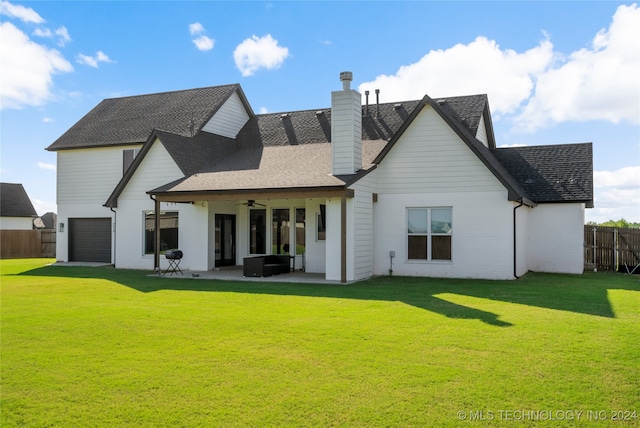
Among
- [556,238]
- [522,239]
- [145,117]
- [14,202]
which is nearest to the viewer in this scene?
[522,239]

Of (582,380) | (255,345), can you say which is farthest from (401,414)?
(255,345)

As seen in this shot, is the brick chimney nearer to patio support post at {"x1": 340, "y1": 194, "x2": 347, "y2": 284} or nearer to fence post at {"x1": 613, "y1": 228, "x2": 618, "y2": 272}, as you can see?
patio support post at {"x1": 340, "y1": 194, "x2": 347, "y2": 284}

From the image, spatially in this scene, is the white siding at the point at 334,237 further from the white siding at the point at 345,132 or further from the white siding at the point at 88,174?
the white siding at the point at 88,174

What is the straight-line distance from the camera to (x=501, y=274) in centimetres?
1688

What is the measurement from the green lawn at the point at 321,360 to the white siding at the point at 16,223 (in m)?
39.7

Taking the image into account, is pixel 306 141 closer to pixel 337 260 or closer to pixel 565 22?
pixel 337 260

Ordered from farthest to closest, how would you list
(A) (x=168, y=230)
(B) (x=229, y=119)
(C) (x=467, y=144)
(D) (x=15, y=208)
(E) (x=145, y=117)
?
(D) (x=15, y=208), (E) (x=145, y=117), (B) (x=229, y=119), (A) (x=168, y=230), (C) (x=467, y=144)

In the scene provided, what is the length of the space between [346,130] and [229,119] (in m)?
9.52

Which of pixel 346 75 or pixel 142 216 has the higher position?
pixel 346 75

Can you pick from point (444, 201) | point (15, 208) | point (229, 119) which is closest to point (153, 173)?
point (229, 119)

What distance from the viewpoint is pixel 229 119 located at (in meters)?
25.1

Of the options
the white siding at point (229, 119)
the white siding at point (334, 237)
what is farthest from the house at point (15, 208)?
the white siding at point (334, 237)

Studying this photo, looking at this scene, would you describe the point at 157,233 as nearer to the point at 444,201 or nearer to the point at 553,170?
the point at 444,201

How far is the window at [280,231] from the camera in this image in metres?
20.5
